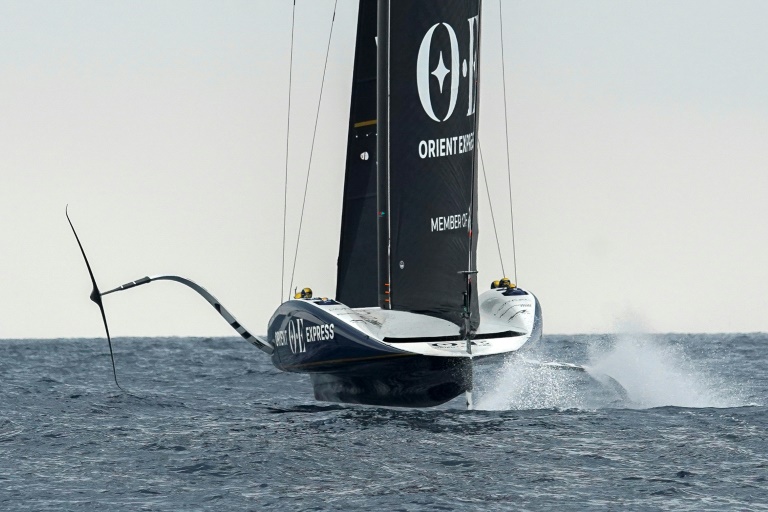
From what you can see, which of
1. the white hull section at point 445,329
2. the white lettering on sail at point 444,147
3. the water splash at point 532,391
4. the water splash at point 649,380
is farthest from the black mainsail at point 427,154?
the water splash at point 649,380

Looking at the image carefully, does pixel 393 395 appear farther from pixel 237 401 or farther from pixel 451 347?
pixel 237 401

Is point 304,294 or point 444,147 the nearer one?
point 444,147

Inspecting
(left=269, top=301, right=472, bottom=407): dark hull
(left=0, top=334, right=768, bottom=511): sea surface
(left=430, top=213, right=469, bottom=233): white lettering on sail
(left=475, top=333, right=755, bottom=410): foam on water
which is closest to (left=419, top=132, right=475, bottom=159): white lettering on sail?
(left=430, top=213, right=469, bottom=233): white lettering on sail

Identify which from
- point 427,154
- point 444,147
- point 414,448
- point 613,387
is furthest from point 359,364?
point 613,387

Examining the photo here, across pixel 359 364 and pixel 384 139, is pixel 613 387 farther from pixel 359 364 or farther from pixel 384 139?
pixel 384 139

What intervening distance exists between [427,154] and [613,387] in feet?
21.1

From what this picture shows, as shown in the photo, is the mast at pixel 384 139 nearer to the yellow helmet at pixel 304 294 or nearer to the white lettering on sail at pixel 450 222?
the white lettering on sail at pixel 450 222

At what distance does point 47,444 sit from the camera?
1448 cm

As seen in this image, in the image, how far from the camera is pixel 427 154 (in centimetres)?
1559

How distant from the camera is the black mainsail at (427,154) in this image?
1555cm

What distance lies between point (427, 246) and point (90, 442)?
4930mm

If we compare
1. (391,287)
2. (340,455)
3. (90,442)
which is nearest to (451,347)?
(391,287)

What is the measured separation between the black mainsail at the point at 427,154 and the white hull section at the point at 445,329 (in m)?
0.19

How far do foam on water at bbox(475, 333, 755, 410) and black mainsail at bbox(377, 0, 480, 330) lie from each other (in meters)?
2.23
